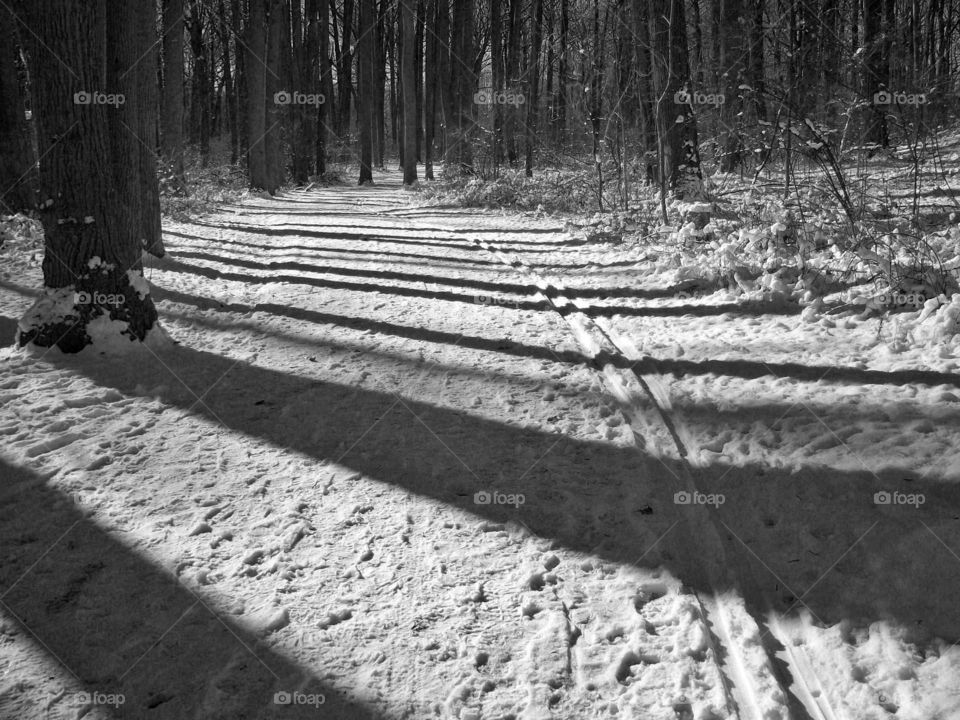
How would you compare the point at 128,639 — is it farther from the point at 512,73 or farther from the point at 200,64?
the point at 200,64

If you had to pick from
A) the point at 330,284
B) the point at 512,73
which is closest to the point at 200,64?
the point at 512,73

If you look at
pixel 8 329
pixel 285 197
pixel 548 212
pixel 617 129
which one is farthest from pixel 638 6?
pixel 285 197

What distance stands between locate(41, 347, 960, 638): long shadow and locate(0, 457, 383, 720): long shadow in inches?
30.8

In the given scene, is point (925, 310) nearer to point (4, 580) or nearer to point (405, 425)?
point (405, 425)

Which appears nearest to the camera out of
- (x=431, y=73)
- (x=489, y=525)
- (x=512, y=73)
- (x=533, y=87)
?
(x=489, y=525)

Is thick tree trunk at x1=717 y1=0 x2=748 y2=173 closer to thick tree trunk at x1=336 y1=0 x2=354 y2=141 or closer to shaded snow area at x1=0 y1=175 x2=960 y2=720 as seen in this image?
shaded snow area at x1=0 y1=175 x2=960 y2=720

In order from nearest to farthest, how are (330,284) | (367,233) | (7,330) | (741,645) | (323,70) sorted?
Result: (741,645)
(7,330)
(330,284)
(367,233)
(323,70)

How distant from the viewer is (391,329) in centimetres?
625

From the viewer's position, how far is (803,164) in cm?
885

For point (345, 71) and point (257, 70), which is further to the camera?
point (345, 71)

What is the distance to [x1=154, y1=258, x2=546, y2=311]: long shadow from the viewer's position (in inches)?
287

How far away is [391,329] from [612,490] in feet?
10.6

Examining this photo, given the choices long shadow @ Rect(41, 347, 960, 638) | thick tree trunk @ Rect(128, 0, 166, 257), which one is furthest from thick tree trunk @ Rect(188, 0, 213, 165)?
long shadow @ Rect(41, 347, 960, 638)

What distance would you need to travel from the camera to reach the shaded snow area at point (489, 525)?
2266 mm
